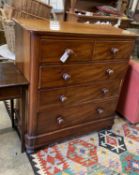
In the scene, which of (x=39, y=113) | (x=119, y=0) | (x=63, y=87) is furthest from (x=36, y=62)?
(x=119, y=0)

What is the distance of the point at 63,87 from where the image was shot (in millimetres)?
A: 1363

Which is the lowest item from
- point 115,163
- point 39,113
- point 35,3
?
point 115,163

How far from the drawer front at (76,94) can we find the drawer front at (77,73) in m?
0.05

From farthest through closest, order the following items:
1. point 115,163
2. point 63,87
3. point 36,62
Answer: point 115,163 → point 63,87 → point 36,62

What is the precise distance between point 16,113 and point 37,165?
49 centimetres

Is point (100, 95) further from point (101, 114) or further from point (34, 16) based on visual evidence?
point (34, 16)

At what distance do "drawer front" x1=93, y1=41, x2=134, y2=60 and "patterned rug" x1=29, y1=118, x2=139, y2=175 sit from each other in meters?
0.77

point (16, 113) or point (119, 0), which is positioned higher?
point (119, 0)

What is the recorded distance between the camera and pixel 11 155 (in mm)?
1463

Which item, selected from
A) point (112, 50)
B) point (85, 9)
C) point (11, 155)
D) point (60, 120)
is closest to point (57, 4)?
point (85, 9)

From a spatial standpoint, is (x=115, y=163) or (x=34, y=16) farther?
(x=34, y=16)

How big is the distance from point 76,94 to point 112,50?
0.43 metres

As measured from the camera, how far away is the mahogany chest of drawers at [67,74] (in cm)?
118

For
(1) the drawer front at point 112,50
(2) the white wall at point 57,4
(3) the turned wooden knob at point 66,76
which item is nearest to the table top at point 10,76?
(3) the turned wooden knob at point 66,76
